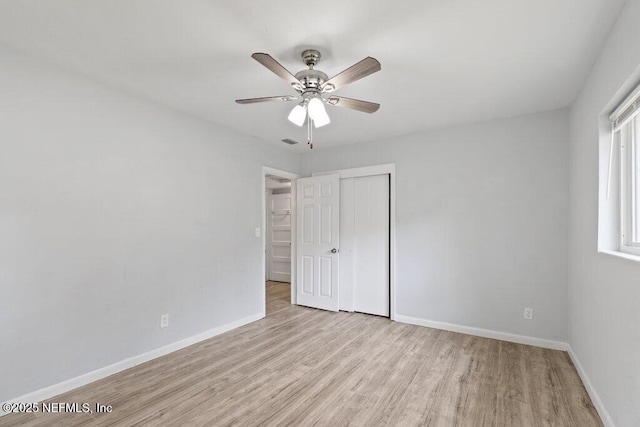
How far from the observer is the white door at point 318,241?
15.1ft

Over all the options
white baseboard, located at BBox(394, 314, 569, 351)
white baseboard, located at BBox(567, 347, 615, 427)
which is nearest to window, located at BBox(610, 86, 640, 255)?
white baseboard, located at BBox(567, 347, 615, 427)

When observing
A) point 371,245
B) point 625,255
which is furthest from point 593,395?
point 371,245

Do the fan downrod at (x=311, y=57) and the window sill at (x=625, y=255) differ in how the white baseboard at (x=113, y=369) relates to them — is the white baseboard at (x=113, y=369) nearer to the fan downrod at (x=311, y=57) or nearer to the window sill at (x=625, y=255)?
the fan downrod at (x=311, y=57)

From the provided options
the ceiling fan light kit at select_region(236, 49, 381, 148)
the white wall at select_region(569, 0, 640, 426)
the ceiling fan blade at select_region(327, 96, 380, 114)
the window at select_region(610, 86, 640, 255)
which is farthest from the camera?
the ceiling fan blade at select_region(327, 96, 380, 114)

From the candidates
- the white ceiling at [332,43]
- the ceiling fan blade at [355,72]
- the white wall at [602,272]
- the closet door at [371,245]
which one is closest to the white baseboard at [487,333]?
the white wall at [602,272]

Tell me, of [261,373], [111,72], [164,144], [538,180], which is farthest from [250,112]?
[538,180]

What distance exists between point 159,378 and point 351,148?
3.54 meters

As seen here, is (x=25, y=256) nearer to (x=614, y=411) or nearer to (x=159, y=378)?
(x=159, y=378)

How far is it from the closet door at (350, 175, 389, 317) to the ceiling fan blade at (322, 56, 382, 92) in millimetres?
2375

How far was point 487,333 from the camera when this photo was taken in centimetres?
350

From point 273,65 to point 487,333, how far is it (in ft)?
11.5

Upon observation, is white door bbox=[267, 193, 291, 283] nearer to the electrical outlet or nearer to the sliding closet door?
the sliding closet door

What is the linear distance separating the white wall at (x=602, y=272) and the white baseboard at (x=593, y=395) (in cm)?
4

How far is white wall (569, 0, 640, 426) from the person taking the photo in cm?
161
